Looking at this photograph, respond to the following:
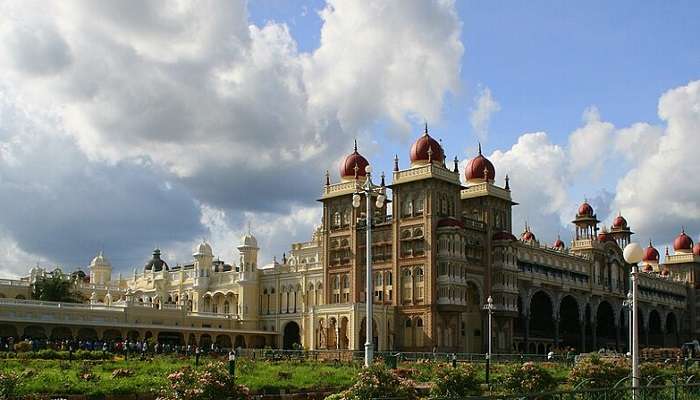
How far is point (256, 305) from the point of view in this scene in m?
93.6

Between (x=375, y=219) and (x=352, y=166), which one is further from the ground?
(x=352, y=166)

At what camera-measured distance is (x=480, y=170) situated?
86.4 meters

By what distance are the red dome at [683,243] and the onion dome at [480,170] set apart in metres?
56.2

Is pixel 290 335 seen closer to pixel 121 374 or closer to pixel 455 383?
pixel 121 374

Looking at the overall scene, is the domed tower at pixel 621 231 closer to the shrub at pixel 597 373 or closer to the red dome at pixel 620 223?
the red dome at pixel 620 223

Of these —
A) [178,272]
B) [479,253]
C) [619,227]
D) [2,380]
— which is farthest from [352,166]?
[2,380]

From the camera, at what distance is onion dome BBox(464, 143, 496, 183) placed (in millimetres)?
86188

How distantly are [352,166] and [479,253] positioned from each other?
607 inches

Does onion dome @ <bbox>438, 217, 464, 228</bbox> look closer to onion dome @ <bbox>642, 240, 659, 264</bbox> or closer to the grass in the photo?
the grass

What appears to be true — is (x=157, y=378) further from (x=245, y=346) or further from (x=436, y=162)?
(x=245, y=346)

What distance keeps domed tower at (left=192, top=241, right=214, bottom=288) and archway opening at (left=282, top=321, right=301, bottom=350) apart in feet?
42.1

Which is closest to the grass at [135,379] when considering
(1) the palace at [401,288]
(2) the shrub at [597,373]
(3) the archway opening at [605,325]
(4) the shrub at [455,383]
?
(4) the shrub at [455,383]

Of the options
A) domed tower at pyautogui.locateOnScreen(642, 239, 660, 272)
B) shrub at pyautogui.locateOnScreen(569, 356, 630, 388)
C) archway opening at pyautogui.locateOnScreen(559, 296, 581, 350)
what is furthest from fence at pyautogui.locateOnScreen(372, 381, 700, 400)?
domed tower at pyautogui.locateOnScreen(642, 239, 660, 272)

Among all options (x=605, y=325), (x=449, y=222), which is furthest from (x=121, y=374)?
(x=605, y=325)
